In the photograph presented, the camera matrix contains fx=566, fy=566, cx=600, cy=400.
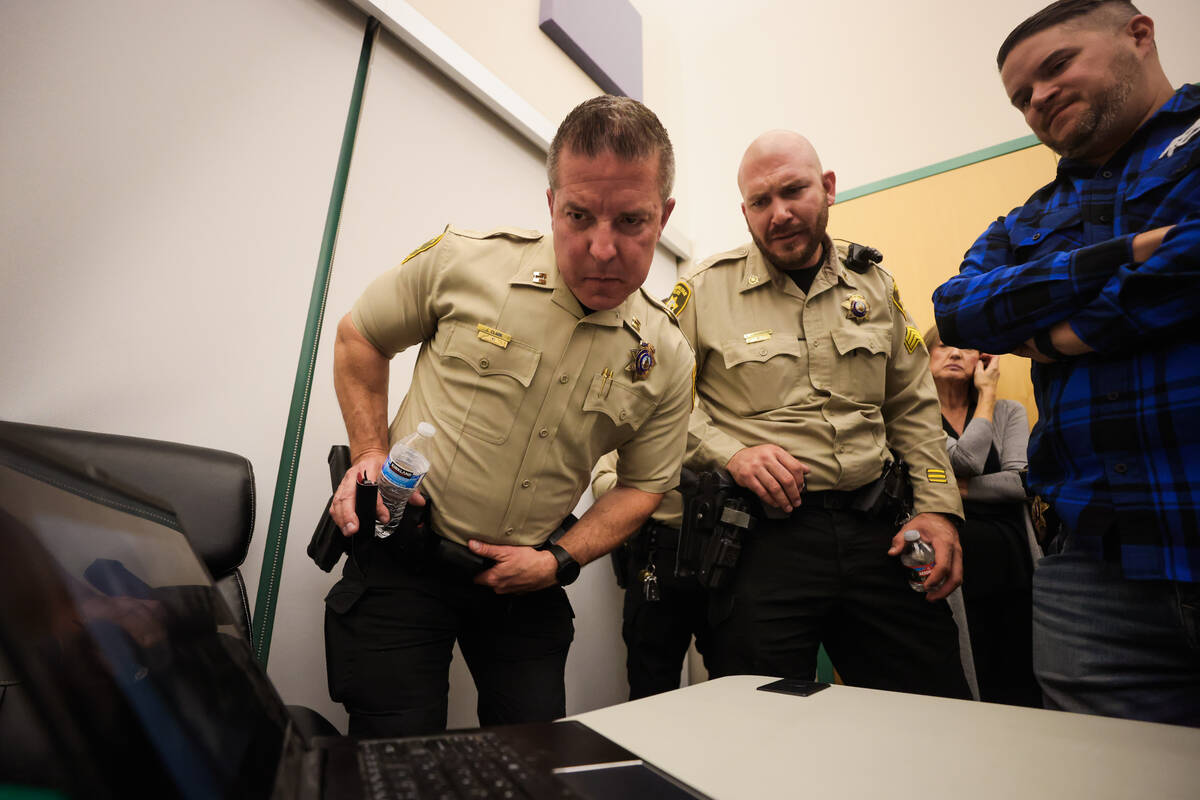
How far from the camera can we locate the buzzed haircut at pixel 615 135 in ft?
3.21

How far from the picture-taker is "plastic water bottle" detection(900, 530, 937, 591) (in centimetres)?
122

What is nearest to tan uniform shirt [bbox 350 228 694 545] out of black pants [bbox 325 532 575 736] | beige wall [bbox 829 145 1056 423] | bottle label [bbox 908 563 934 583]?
black pants [bbox 325 532 575 736]

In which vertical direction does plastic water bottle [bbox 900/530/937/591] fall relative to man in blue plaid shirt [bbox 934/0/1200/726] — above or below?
below

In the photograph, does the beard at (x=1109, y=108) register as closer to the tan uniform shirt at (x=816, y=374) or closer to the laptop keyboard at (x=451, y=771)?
the tan uniform shirt at (x=816, y=374)

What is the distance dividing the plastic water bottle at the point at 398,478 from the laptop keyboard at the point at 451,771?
16.5 inches

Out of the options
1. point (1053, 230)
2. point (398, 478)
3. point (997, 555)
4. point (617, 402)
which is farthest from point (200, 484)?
point (997, 555)

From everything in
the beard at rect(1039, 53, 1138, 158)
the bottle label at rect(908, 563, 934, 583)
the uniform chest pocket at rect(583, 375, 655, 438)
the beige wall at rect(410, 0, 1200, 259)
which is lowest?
the bottle label at rect(908, 563, 934, 583)

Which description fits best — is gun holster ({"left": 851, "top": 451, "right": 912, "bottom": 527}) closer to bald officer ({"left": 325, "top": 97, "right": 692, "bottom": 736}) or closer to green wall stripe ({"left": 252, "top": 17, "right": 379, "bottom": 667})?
bald officer ({"left": 325, "top": 97, "right": 692, "bottom": 736})

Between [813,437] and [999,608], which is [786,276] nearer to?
[813,437]

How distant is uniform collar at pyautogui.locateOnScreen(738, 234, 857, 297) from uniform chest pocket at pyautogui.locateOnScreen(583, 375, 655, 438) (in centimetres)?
51

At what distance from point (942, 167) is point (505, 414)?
2225 millimetres


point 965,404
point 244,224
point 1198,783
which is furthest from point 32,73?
point 965,404

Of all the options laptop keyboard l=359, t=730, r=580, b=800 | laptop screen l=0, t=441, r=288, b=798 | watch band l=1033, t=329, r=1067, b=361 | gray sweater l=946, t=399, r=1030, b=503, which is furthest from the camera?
gray sweater l=946, t=399, r=1030, b=503

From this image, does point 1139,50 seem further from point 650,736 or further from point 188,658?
point 188,658
